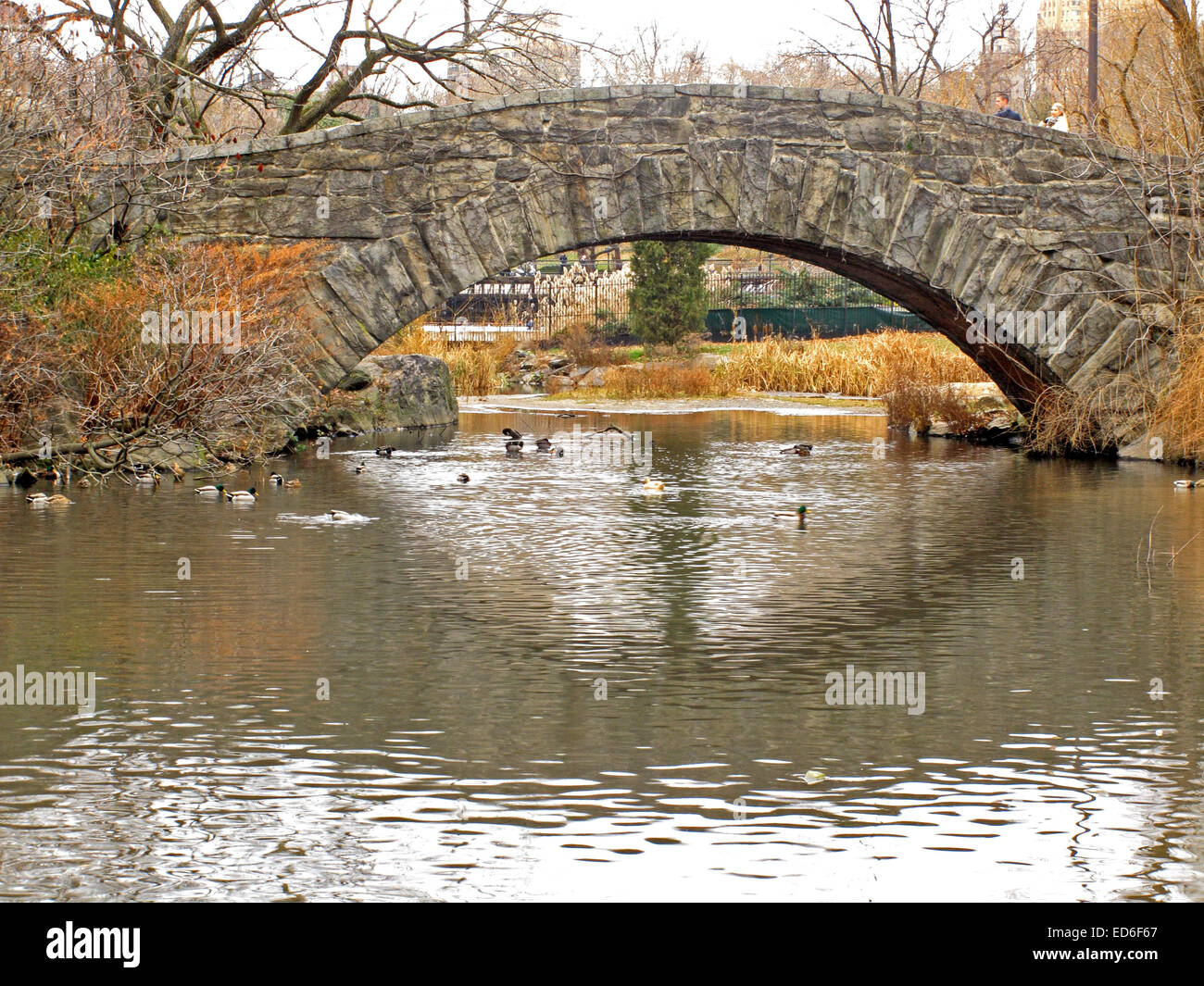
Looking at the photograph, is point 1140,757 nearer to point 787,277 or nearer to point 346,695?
point 346,695

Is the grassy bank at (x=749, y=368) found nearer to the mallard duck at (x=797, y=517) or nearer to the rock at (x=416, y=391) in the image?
the rock at (x=416, y=391)

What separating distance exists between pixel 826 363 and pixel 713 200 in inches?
540

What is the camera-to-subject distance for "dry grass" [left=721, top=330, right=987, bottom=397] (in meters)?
26.9

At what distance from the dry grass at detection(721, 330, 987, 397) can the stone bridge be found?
921 cm

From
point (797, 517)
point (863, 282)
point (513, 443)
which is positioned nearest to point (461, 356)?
point (863, 282)

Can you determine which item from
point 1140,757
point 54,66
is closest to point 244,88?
point 54,66

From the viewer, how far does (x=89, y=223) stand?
46.8 feet

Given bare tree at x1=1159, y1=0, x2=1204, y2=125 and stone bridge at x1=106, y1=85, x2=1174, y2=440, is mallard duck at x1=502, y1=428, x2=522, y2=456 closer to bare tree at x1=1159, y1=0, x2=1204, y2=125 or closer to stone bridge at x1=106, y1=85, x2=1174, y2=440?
stone bridge at x1=106, y1=85, x2=1174, y2=440

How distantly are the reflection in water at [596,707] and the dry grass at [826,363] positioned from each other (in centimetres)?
1587

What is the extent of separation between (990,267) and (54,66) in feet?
32.0

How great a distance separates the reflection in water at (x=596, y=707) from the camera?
12.5 feet

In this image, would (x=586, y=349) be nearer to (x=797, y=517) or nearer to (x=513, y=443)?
(x=513, y=443)

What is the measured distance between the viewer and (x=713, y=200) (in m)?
15.2

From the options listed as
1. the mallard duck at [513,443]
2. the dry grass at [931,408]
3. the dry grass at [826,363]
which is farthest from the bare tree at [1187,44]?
the mallard duck at [513,443]
